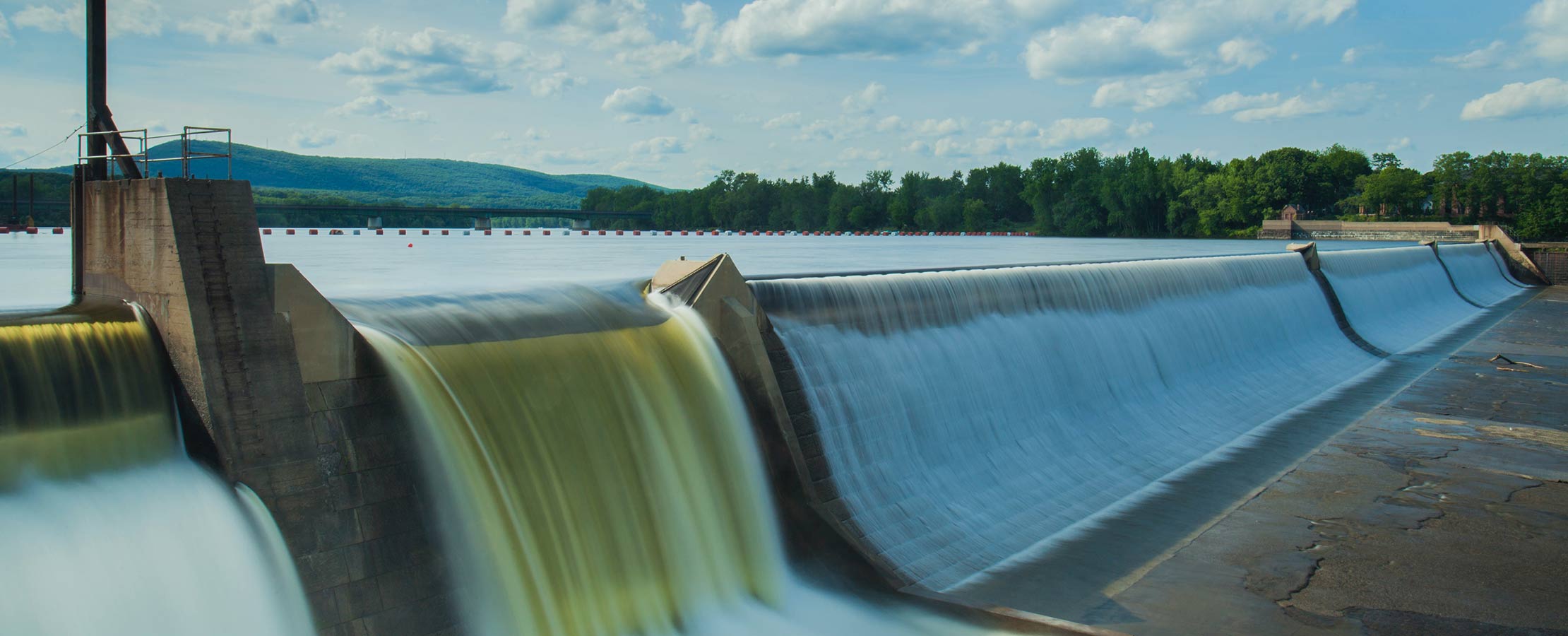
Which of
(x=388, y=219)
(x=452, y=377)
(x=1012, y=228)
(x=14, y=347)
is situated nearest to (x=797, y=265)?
(x=452, y=377)

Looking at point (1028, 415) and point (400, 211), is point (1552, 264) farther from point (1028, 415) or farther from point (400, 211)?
point (400, 211)

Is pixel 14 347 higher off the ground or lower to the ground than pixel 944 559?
higher

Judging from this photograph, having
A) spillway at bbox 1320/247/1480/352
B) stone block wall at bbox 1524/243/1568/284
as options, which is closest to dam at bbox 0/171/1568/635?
spillway at bbox 1320/247/1480/352

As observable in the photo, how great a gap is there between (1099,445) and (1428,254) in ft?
148

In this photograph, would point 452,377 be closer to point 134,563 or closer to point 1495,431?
point 134,563

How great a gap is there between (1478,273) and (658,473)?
6254 cm

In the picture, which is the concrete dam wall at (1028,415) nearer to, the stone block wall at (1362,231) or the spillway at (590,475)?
the spillway at (590,475)

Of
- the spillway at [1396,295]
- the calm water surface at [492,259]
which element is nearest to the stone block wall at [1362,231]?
the spillway at [1396,295]

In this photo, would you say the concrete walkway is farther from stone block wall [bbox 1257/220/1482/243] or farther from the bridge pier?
stone block wall [bbox 1257/220/1482/243]

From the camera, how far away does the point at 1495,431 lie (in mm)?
20125

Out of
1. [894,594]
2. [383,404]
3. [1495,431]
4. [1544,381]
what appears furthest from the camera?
[1544,381]

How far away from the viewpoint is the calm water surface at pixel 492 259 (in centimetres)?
1964

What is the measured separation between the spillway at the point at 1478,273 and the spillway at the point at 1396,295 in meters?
2.19

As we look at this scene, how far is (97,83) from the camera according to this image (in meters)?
10.8
